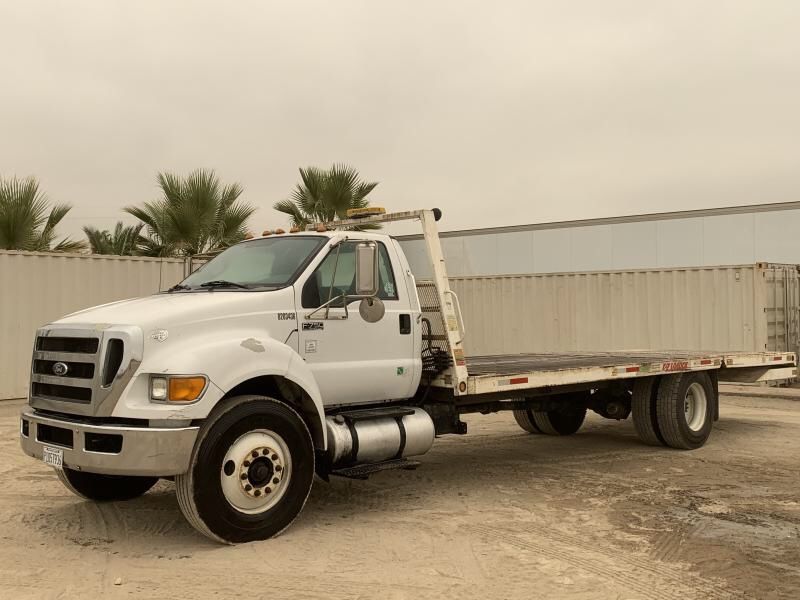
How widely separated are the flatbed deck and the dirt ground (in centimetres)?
94

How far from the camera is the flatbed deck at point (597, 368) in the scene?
699 cm

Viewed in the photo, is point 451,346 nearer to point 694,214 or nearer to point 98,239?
point 694,214

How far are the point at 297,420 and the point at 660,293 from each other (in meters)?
12.0

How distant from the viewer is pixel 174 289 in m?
6.43

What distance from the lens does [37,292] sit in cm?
1453

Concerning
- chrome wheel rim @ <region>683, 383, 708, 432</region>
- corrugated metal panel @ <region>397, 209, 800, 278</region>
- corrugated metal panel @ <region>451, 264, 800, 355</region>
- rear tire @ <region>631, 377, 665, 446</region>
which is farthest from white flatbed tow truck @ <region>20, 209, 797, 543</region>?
corrugated metal panel @ <region>397, 209, 800, 278</region>

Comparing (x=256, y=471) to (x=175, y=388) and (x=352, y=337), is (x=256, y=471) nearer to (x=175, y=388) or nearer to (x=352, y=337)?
(x=175, y=388)

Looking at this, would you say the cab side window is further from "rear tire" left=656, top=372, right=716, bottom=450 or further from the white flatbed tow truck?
"rear tire" left=656, top=372, right=716, bottom=450

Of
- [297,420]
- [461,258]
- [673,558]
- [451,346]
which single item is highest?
[461,258]

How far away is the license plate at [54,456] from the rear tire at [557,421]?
6.38 meters

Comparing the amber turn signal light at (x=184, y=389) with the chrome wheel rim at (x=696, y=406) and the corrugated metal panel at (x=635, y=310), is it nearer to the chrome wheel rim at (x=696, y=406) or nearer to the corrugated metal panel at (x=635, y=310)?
the chrome wheel rim at (x=696, y=406)

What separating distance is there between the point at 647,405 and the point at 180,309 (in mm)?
5665

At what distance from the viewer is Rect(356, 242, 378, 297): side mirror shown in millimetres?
5828

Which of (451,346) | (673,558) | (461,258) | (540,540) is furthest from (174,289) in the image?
(461,258)
